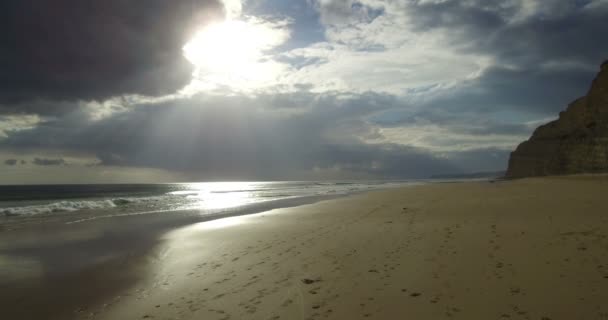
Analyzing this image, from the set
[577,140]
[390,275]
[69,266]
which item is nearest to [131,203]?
Answer: [69,266]

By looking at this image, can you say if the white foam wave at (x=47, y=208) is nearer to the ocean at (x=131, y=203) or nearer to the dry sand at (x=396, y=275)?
the ocean at (x=131, y=203)

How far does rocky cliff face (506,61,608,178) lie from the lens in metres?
43.8

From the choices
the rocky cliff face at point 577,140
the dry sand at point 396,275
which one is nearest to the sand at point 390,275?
the dry sand at point 396,275

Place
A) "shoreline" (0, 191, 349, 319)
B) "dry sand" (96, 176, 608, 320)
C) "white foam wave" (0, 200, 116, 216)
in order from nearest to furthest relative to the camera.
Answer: "dry sand" (96, 176, 608, 320) → "shoreline" (0, 191, 349, 319) → "white foam wave" (0, 200, 116, 216)

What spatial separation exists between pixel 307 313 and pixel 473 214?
11.1m

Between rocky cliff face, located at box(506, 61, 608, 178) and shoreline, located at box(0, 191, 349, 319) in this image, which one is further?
rocky cliff face, located at box(506, 61, 608, 178)

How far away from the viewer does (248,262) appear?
27.8ft

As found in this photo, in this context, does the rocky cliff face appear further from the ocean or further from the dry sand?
the dry sand

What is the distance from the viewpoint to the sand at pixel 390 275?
16.0ft

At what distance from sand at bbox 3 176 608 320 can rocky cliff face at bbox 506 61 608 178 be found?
44471 millimetres

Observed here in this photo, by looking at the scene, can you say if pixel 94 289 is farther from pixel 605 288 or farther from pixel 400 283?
pixel 605 288

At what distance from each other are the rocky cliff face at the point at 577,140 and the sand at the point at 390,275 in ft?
146

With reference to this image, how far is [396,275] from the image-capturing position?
6.36m

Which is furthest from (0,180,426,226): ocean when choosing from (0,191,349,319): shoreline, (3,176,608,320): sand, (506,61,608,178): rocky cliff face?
(506,61,608,178): rocky cliff face
